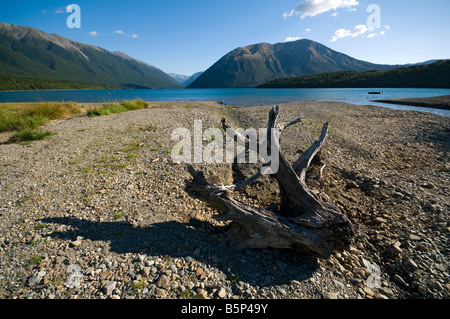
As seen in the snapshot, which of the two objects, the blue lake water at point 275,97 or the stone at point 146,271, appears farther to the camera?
the blue lake water at point 275,97

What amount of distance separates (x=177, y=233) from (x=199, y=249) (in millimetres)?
713

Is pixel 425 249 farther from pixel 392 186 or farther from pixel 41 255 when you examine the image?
pixel 41 255

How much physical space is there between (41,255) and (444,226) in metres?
8.35

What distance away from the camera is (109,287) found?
135 inches

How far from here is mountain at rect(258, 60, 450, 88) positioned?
69562 millimetres

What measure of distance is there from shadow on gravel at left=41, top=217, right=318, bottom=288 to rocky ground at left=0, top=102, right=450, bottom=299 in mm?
23

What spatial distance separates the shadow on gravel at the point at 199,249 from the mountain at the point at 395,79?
91.4 meters

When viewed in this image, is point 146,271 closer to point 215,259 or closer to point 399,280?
point 215,259

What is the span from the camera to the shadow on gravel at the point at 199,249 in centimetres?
395

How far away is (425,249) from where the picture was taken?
4.36 meters

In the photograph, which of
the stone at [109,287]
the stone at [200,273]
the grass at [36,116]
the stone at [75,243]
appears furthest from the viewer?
the grass at [36,116]

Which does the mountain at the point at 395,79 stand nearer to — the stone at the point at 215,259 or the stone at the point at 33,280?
the stone at the point at 215,259

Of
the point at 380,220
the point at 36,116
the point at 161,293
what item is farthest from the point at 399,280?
the point at 36,116

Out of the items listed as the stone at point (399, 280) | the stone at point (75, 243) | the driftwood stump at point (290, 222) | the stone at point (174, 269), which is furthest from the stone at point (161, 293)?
the stone at point (399, 280)
